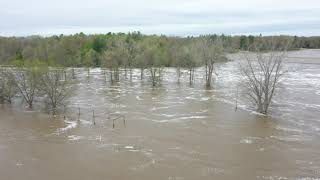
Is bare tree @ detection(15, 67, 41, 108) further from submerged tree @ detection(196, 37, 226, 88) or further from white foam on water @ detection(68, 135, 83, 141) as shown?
submerged tree @ detection(196, 37, 226, 88)

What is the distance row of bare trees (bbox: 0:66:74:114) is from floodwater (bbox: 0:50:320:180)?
104 centimetres

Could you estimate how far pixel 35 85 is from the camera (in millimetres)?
34344

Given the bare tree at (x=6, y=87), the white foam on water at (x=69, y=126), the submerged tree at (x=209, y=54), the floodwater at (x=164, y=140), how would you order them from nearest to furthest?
1. the floodwater at (x=164, y=140)
2. the white foam on water at (x=69, y=126)
3. the bare tree at (x=6, y=87)
4. the submerged tree at (x=209, y=54)

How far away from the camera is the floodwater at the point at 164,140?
19.7 meters

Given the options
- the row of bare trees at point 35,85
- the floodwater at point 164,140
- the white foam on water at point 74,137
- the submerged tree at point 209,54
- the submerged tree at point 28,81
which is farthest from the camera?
the submerged tree at point 209,54

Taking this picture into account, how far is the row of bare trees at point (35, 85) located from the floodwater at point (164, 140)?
40.9 inches

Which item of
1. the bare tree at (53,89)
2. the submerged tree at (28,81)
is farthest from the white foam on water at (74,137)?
the submerged tree at (28,81)

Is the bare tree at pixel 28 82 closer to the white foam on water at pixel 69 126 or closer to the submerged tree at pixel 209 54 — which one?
the white foam on water at pixel 69 126

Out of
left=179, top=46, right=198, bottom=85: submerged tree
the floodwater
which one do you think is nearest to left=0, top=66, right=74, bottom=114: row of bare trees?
the floodwater

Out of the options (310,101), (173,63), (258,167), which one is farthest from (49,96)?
(173,63)

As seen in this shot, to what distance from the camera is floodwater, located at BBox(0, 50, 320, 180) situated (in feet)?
64.6

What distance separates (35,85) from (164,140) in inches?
556

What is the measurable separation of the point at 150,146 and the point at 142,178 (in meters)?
4.68

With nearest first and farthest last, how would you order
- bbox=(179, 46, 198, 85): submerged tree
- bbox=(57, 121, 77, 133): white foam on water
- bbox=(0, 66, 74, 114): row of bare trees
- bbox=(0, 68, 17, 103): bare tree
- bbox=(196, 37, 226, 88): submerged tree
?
bbox=(57, 121, 77, 133): white foam on water
bbox=(0, 66, 74, 114): row of bare trees
bbox=(0, 68, 17, 103): bare tree
bbox=(196, 37, 226, 88): submerged tree
bbox=(179, 46, 198, 85): submerged tree
